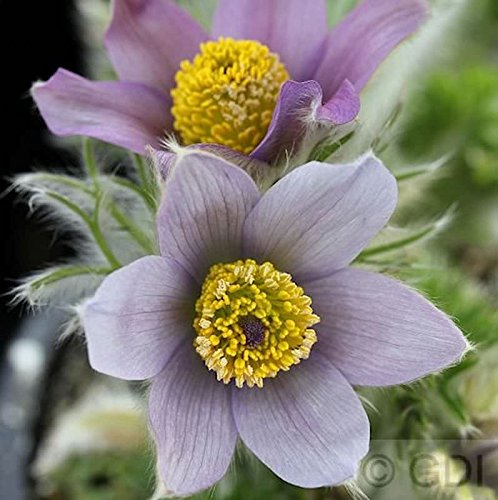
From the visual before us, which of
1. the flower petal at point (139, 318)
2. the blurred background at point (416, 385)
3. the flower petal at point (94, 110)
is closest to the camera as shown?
the flower petal at point (139, 318)

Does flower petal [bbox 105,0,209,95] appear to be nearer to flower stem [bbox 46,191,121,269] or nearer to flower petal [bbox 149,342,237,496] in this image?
→ flower stem [bbox 46,191,121,269]

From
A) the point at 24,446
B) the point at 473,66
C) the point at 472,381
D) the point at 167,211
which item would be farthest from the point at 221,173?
the point at 473,66

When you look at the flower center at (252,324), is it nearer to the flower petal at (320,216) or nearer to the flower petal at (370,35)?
the flower petal at (320,216)
